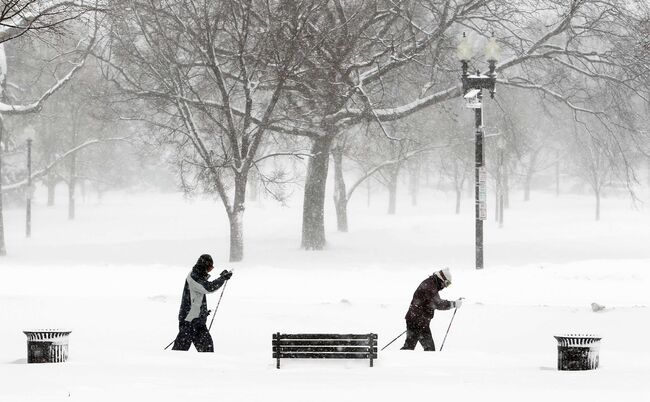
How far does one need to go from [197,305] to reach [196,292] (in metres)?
0.17

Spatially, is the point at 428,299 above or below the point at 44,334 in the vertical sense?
above

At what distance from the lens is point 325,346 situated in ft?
38.5

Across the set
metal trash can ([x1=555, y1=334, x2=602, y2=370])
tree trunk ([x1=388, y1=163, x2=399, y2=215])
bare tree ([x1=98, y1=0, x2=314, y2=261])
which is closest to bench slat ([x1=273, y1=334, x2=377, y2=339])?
metal trash can ([x1=555, y1=334, x2=602, y2=370])

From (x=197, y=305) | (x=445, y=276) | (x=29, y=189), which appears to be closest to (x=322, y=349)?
(x=197, y=305)

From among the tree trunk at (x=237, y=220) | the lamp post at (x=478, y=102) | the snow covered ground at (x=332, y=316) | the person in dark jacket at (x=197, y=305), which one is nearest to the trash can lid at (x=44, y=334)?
the snow covered ground at (x=332, y=316)

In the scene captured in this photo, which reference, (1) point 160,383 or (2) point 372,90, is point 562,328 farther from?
(2) point 372,90

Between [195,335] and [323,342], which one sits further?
[195,335]

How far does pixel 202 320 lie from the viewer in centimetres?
Answer: 1245

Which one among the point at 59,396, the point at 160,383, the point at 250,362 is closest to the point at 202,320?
the point at 250,362

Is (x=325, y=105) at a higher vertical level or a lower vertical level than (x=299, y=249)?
higher

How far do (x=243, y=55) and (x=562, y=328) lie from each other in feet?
38.2

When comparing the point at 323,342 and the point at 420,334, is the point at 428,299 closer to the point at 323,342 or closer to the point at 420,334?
the point at 420,334

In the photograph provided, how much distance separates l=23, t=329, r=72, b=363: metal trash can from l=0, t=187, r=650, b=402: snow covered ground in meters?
0.22

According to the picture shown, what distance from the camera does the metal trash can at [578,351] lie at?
11.6 m
